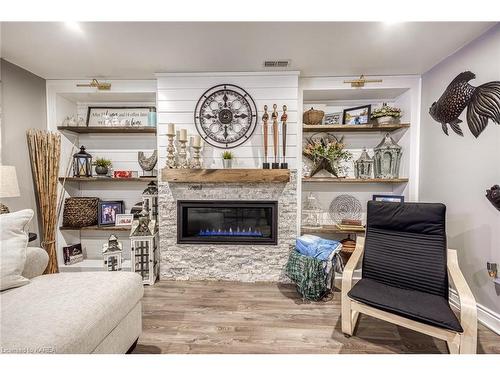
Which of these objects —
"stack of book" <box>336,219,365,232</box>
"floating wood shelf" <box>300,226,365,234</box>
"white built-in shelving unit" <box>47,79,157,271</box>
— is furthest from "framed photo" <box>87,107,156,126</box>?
"stack of book" <box>336,219,365,232</box>

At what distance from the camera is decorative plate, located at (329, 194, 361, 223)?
3082mm

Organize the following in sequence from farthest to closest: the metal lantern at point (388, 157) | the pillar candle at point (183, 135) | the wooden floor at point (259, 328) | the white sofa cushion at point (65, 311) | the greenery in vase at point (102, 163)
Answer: the greenery in vase at point (102, 163) → the metal lantern at point (388, 157) → the pillar candle at point (183, 135) → the wooden floor at point (259, 328) → the white sofa cushion at point (65, 311)

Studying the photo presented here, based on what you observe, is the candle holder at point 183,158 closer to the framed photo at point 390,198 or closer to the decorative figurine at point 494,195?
the framed photo at point 390,198

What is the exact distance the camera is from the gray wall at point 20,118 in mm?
2344

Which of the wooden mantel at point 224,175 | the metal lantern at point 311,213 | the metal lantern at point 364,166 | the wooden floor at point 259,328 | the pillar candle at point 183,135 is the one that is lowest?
the wooden floor at point 259,328

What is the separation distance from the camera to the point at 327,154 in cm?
285

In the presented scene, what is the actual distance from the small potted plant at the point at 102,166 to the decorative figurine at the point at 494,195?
3.91 metres

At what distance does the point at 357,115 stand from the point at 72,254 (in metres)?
4.01

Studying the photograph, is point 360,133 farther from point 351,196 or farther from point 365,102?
point 351,196

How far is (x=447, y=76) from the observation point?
90.9 inches

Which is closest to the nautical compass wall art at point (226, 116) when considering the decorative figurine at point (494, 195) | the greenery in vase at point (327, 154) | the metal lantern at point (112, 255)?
the greenery in vase at point (327, 154)

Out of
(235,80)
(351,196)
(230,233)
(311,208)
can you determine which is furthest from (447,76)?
(230,233)

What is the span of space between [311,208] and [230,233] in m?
1.06

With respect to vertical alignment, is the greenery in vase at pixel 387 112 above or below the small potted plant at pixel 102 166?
above
